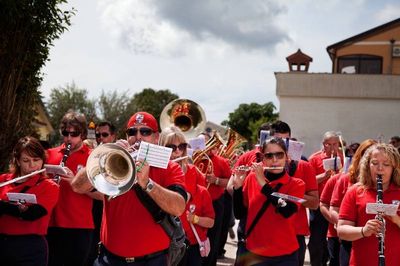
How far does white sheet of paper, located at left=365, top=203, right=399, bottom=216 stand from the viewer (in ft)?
14.3

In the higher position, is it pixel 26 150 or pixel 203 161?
pixel 26 150

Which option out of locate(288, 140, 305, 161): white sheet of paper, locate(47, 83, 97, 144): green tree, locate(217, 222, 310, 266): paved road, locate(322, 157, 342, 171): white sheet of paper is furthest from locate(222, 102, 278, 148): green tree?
locate(288, 140, 305, 161): white sheet of paper

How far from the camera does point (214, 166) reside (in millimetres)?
8336

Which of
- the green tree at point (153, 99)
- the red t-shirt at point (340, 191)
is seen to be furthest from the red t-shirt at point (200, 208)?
the green tree at point (153, 99)

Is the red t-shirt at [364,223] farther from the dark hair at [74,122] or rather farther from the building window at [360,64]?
the building window at [360,64]

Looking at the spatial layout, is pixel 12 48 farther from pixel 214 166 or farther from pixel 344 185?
pixel 344 185

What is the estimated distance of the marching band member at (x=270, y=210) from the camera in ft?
16.6

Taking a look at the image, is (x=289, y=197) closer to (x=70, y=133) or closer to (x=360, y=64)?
(x=70, y=133)

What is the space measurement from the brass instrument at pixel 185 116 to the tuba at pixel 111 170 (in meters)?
4.63

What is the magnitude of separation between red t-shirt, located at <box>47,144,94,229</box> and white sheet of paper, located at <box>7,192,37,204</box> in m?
0.84

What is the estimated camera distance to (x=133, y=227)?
3.98 metres

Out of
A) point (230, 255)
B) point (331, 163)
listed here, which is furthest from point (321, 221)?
point (230, 255)

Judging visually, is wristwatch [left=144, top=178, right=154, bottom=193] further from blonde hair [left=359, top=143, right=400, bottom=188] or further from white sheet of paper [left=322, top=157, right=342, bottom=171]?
white sheet of paper [left=322, top=157, right=342, bottom=171]

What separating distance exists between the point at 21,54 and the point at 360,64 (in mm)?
28890
